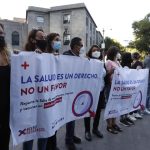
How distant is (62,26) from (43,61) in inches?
1818

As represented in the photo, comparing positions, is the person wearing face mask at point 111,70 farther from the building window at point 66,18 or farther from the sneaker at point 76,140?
the building window at point 66,18

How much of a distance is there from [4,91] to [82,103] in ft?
6.32

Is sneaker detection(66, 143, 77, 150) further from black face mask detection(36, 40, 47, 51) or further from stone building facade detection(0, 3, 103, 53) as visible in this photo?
stone building facade detection(0, 3, 103, 53)

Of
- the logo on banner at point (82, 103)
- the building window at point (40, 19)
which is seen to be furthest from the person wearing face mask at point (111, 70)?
the building window at point (40, 19)

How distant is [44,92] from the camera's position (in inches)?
150

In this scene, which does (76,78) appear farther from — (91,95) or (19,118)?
(19,118)

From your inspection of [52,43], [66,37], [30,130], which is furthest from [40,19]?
[30,130]

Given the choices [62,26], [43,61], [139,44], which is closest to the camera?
[43,61]

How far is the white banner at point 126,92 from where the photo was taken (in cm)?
598

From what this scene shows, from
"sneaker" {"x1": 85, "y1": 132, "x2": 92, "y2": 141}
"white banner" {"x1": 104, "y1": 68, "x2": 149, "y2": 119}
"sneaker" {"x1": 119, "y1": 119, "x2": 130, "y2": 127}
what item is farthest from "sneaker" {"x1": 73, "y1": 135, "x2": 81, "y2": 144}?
"sneaker" {"x1": 119, "y1": 119, "x2": 130, "y2": 127}

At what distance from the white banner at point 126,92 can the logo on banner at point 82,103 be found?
0.81m

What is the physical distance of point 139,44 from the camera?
179ft

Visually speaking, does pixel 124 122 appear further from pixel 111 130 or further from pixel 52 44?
pixel 52 44

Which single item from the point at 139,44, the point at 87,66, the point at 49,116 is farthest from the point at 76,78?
the point at 139,44
